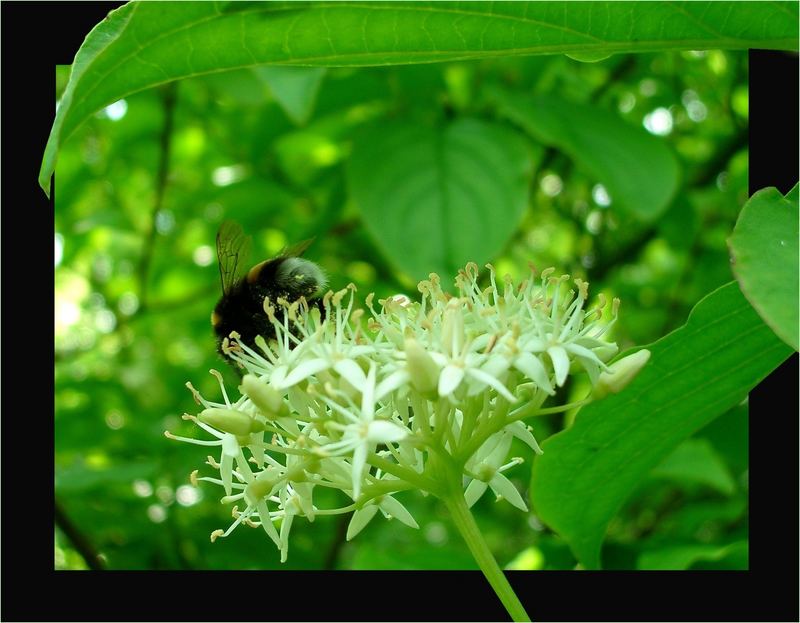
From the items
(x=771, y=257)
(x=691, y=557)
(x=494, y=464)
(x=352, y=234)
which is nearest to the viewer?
(x=771, y=257)

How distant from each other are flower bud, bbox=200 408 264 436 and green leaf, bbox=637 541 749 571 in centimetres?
70

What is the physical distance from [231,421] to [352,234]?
46.0 inches

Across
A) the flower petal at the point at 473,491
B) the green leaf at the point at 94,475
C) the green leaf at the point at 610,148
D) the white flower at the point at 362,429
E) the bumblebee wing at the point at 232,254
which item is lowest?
the green leaf at the point at 94,475

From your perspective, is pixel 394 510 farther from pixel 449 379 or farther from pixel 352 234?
pixel 352 234

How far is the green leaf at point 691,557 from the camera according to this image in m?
1.13

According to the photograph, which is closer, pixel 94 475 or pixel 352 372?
pixel 352 372

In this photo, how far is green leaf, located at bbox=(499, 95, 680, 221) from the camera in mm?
1314

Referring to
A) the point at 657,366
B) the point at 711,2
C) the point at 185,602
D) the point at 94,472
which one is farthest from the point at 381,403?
the point at 94,472

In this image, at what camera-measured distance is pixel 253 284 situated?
0.97m

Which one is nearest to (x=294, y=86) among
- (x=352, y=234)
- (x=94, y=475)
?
(x=352, y=234)

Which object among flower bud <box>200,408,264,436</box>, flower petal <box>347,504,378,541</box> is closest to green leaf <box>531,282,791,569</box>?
flower petal <box>347,504,378,541</box>

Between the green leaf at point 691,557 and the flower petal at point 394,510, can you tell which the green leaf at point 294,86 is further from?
the green leaf at point 691,557

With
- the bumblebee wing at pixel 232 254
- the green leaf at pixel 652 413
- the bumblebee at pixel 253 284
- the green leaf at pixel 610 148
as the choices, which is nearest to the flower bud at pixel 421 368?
the green leaf at pixel 652 413

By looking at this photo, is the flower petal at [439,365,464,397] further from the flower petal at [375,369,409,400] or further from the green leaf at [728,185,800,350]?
the green leaf at [728,185,800,350]
